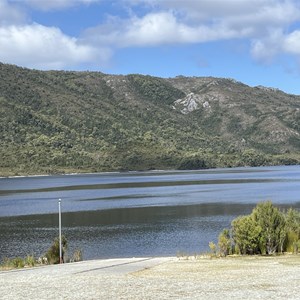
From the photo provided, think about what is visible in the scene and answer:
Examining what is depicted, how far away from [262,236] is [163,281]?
11.2 metres

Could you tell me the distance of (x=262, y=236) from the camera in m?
28.4

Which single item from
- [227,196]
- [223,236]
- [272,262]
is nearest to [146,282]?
[272,262]

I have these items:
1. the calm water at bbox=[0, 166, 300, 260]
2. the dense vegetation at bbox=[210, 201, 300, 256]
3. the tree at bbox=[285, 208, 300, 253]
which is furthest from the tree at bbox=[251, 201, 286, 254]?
the calm water at bbox=[0, 166, 300, 260]

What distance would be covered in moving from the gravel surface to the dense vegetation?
3385mm

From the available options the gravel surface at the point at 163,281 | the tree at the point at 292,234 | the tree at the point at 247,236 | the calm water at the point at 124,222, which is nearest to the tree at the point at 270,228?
the tree at the point at 247,236

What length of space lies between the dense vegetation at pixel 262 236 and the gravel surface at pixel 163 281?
133 inches

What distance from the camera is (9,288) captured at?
1784 cm

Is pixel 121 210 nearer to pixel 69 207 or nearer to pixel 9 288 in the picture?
pixel 69 207

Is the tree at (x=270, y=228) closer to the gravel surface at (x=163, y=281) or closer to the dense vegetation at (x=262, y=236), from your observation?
the dense vegetation at (x=262, y=236)

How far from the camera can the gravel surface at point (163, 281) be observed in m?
16.0

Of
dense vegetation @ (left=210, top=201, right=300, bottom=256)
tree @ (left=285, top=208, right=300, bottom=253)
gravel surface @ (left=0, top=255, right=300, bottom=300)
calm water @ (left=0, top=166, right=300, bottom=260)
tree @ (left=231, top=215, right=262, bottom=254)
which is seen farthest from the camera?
calm water @ (left=0, top=166, right=300, bottom=260)

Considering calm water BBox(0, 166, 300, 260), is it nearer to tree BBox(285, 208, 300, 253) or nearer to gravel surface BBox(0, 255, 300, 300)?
tree BBox(285, 208, 300, 253)

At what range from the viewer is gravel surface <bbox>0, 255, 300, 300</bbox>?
16.0 m

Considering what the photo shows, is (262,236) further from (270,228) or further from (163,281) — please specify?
(163,281)
